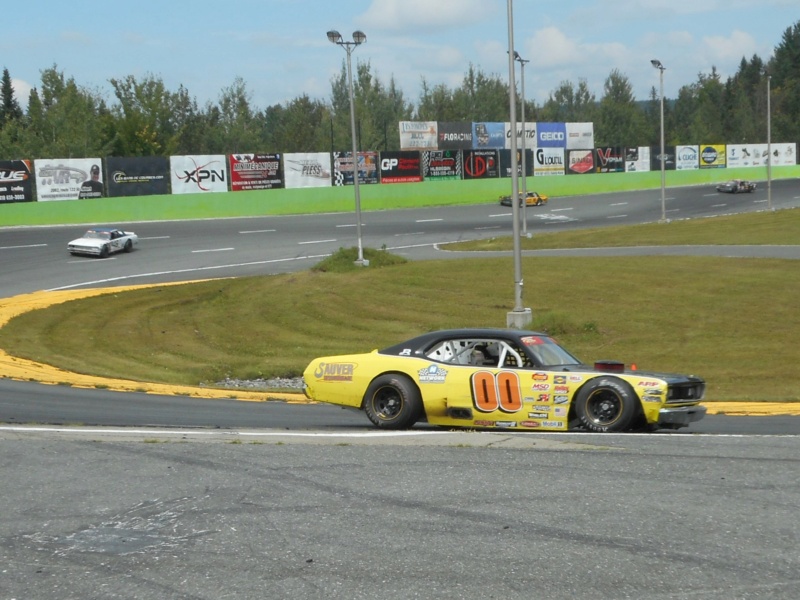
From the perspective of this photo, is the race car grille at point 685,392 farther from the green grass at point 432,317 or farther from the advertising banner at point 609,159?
the advertising banner at point 609,159

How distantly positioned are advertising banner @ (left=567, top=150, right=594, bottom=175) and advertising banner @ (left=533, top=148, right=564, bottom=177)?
2.12 feet

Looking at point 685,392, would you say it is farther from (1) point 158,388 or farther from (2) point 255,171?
(2) point 255,171

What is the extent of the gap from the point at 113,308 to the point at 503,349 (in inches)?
870

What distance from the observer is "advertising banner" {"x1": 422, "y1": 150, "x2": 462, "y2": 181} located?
70750 millimetres

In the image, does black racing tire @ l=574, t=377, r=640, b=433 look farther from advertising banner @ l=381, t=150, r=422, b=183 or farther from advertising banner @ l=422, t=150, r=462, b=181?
advertising banner @ l=422, t=150, r=462, b=181

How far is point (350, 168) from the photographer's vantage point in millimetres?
65438

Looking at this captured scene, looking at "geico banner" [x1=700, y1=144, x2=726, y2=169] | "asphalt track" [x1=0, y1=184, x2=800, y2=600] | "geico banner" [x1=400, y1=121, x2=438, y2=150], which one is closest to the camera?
"asphalt track" [x1=0, y1=184, x2=800, y2=600]

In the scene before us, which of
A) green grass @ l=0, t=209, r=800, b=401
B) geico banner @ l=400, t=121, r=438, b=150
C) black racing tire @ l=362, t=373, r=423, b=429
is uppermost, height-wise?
geico banner @ l=400, t=121, r=438, b=150

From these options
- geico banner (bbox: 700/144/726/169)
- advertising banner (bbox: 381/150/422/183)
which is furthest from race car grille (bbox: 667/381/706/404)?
geico banner (bbox: 700/144/726/169)

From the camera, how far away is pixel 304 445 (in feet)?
33.3

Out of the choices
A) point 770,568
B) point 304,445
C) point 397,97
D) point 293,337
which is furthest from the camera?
point 397,97

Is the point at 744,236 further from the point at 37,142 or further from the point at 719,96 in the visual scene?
the point at 719,96

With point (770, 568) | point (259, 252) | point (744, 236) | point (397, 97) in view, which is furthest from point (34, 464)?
point (397, 97)

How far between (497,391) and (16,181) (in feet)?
153
